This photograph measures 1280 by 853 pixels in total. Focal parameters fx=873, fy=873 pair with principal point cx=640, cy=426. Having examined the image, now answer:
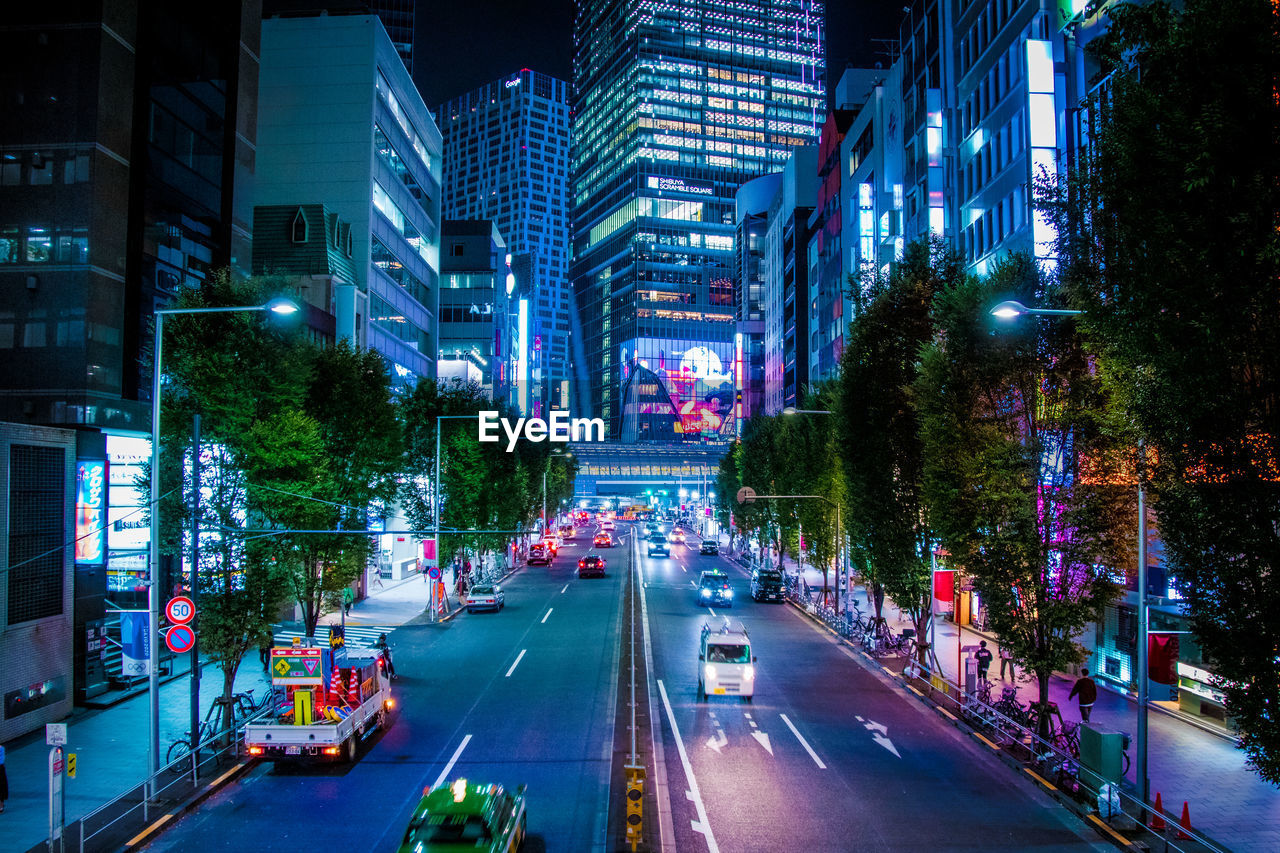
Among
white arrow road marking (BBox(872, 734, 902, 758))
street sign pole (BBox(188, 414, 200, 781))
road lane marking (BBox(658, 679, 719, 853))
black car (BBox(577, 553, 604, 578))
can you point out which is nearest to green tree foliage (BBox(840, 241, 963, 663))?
white arrow road marking (BBox(872, 734, 902, 758))

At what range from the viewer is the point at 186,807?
55.4 feet

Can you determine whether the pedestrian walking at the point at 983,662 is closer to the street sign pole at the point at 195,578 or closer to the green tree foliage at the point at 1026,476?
the green tree foliage at the point at 1026,476

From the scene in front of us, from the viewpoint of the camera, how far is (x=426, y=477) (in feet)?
166

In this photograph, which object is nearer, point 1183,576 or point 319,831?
point 1183,576

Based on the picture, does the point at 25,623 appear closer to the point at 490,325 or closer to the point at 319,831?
the point at 319,831

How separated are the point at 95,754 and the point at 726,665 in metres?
16.5

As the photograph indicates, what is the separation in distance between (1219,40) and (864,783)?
14.7 metres

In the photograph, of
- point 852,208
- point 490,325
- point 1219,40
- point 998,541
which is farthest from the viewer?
point 490,325

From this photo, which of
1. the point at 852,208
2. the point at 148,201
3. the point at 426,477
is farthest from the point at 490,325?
the point at 148,201

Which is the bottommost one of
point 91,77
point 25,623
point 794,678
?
point 794,678

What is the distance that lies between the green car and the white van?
521 inches

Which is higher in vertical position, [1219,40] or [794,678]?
[1219,40]

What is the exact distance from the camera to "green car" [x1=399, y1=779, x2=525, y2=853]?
1221 centimetres

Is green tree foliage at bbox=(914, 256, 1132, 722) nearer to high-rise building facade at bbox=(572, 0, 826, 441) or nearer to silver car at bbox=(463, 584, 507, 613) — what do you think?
silver car at bbox=(463, 584, 507, 613)
